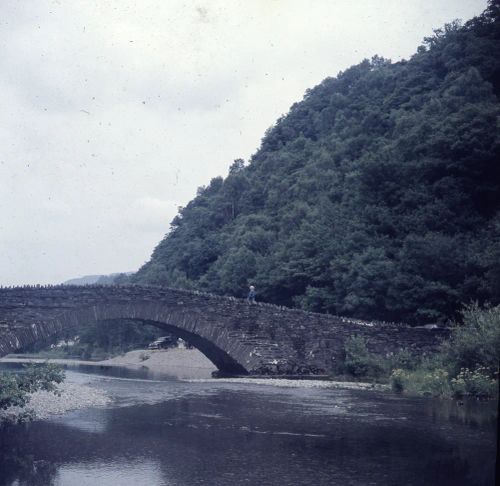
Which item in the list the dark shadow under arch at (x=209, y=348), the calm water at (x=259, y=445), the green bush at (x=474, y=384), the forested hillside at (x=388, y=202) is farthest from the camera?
the forested hillside at (x=388, y=202)

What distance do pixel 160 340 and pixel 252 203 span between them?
55.7ft

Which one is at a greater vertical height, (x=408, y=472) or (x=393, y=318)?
(x=393, y=318)

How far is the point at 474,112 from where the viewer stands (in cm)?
3272

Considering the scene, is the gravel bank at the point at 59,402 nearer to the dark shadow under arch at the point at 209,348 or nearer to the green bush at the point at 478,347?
the dark shadow under arch at the point at 209,348

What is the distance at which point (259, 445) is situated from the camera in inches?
423

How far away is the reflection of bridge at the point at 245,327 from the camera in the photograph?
22.2m

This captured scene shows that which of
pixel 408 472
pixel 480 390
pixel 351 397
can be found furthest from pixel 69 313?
pixel 408 472

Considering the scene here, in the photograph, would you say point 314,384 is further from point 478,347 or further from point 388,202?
point 388,202

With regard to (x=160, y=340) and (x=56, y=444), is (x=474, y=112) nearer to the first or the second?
(x=56, y=444)

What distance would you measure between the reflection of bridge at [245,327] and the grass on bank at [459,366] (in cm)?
145

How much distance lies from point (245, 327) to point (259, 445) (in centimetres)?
1368

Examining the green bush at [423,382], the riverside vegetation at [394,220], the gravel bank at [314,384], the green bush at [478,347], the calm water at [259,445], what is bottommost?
the calm water at [259,445]

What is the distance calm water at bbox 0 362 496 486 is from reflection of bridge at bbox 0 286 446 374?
5.88 m

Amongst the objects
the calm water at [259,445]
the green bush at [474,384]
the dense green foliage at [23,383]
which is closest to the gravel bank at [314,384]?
the green bush at [474,384]
